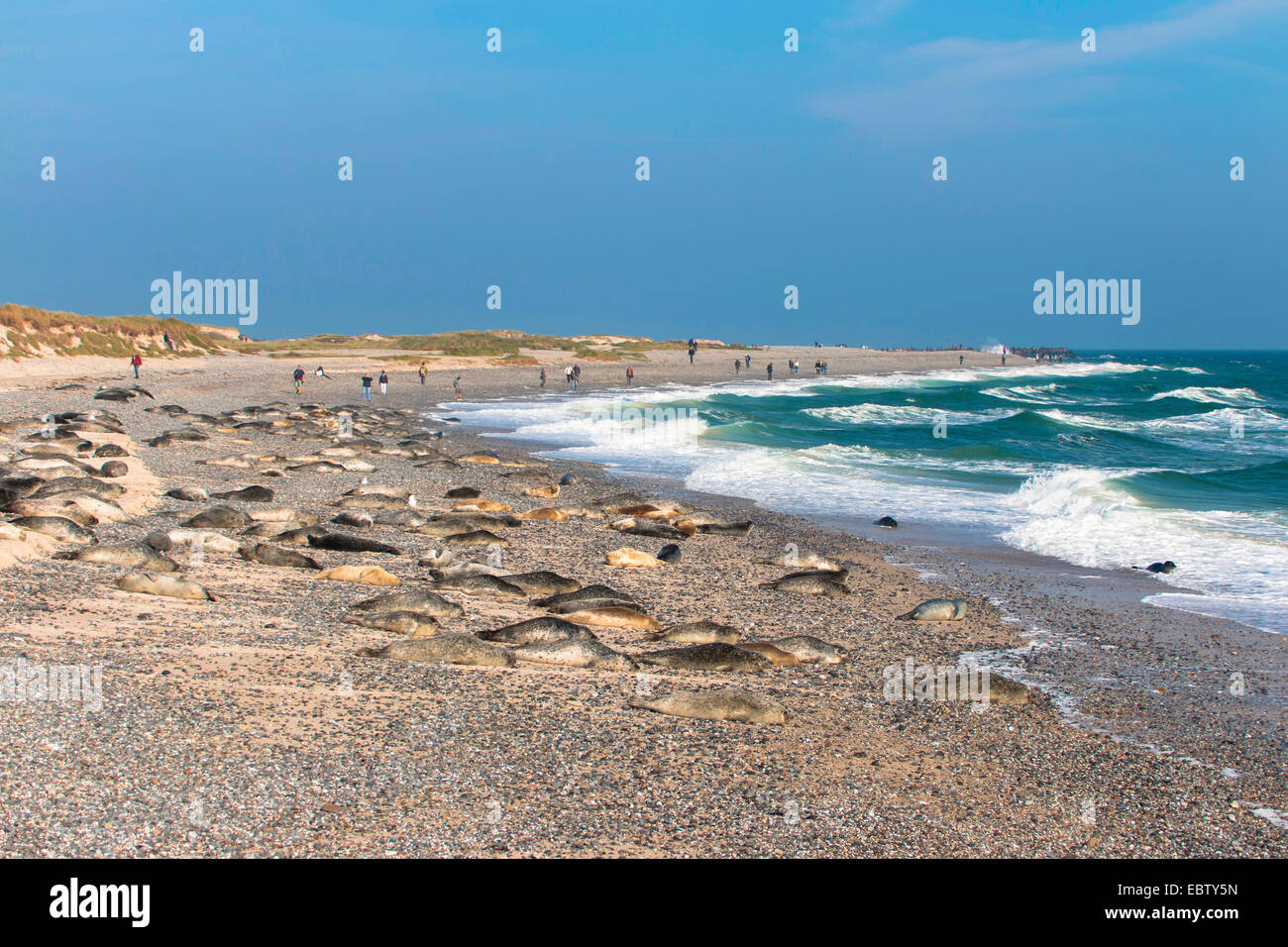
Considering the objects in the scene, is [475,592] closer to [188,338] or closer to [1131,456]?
[1131,456]

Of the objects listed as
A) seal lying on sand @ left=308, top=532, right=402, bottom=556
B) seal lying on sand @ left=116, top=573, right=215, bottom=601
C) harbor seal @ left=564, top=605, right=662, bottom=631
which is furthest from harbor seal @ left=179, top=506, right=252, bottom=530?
harbor seal @ left=564, top=605, right=662, bottom=631

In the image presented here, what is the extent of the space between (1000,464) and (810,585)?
17013 mm

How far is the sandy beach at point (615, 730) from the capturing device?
16.3 feet

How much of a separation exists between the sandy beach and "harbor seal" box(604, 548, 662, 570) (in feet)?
0.62

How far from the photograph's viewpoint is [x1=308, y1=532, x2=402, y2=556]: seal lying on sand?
11781 millimetres

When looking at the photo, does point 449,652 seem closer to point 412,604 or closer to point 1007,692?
point 412,604

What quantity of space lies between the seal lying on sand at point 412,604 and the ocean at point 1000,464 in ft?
26.7

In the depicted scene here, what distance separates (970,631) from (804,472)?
528 inches

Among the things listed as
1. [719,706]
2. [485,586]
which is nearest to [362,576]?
[485,586]

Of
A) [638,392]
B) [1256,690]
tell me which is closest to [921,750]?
[1256,690]

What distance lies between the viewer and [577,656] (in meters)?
7.94

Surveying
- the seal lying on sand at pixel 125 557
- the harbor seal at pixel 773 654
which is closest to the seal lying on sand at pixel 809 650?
the harbor seal at pixel 773 654

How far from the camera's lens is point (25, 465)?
1516cm

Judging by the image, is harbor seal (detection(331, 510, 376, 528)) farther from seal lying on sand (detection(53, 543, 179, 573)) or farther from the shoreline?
the shoreline
